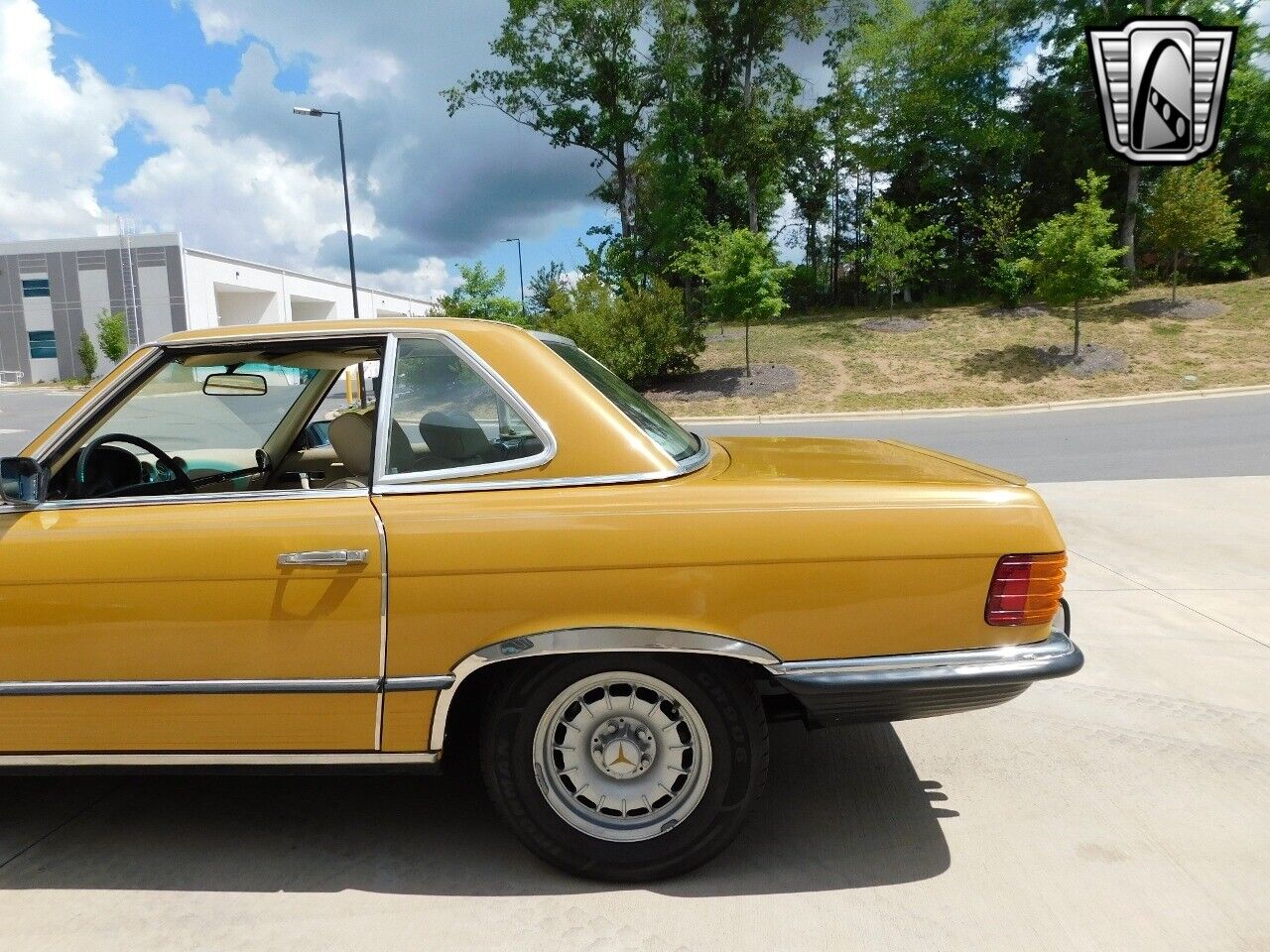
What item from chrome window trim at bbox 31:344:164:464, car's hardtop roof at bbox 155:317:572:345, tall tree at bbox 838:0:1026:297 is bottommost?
chrome window trim at bbox 31:344:164:464

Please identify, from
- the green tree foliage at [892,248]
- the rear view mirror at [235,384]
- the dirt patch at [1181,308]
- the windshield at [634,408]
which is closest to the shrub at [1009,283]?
the green tree foliage at [892,248]

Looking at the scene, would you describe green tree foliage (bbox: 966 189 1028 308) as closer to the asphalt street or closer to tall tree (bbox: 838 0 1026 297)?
tall tree (bbox: 838 0 1026 297)

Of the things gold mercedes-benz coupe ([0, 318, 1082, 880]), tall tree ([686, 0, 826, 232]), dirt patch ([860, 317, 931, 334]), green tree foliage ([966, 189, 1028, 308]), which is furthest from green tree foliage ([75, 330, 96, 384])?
gold mercedes-benz coupe ([0, 318, 1082, 880])

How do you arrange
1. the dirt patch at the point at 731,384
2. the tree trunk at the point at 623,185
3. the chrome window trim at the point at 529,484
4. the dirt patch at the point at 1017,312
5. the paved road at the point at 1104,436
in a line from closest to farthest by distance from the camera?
the chrome window trim at the point at 529,484 < the paved road at the point at 1104,436 < the dirt patch at the point at 731,384 < the dirt patch at the point at 1017,312 < the tree trunk at the point at 623,185

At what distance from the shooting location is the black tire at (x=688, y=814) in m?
2.44

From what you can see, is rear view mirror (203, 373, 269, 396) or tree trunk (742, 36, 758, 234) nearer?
rear view mirror (203, 373, 269, 396)

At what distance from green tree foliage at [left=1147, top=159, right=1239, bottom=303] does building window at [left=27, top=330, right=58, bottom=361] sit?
59256 millimetres

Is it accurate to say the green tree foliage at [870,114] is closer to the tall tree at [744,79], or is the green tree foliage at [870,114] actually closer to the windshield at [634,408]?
the tall tree at [744,79]

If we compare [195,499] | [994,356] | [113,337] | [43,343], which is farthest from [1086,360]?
[43,343]

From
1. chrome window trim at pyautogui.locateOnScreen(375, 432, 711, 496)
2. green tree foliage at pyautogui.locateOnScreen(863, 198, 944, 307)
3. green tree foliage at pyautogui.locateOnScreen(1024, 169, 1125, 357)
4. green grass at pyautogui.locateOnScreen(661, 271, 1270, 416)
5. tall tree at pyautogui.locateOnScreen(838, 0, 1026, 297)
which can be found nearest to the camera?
chrome window trim at pyautogui.locateOnScreen(375, 432, 711, 496)

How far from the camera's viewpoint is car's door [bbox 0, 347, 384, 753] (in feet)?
7.91

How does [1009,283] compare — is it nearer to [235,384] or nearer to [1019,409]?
[1019,409]

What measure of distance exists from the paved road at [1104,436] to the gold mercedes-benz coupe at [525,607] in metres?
8.02

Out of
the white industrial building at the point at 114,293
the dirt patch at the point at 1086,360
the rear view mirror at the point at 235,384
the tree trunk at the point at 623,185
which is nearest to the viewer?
the rear view mirror at the point at 235,384
